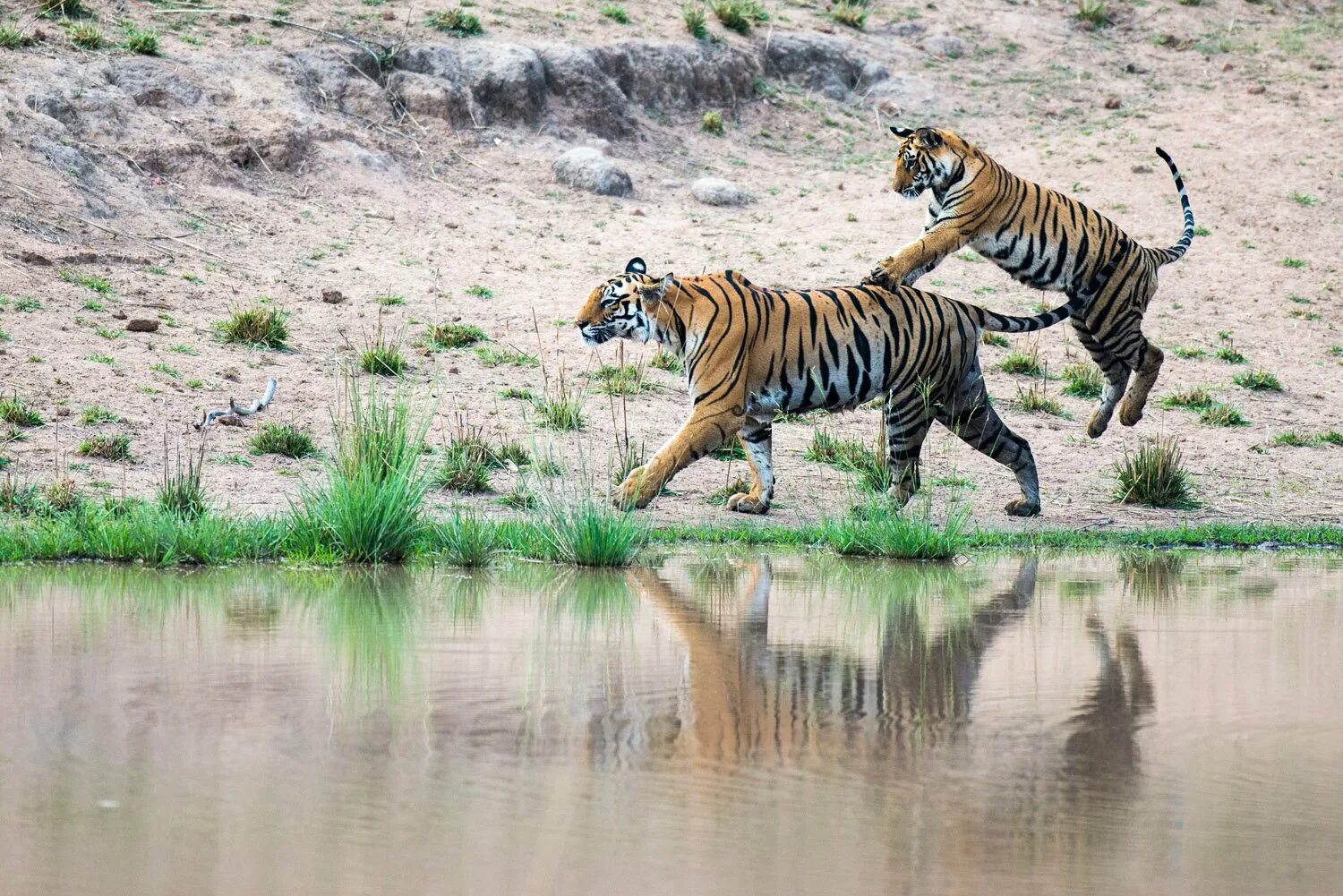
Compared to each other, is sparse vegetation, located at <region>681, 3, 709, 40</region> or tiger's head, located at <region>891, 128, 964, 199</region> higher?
sparse vegetation, located at <region>681, 3, 709, 40</region>

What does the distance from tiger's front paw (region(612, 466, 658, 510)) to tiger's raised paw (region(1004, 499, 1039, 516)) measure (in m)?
2.86

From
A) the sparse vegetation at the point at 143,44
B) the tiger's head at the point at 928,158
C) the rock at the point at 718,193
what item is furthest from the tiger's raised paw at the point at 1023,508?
the sparse vegetation at the point at 143,44

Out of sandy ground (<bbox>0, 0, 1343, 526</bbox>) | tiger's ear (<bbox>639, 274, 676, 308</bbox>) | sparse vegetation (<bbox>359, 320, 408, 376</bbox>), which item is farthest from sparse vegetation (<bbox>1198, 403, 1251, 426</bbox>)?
sparse vegetation (<bbox>359, 320, 408, 376</bbox>)

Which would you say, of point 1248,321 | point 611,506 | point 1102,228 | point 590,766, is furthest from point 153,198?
point 590,766

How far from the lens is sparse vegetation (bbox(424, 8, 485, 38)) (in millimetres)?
19812

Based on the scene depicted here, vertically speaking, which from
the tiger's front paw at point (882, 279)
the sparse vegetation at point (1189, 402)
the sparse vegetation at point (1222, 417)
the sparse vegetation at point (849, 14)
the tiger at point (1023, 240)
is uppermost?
the sparse vegetation at point (849, 14)

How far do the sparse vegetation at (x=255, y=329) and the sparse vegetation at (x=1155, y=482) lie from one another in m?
6.79

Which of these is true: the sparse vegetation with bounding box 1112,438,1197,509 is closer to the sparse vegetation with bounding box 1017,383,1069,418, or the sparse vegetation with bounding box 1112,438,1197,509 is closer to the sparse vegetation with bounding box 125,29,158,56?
the sparse vegetation with bounding box 1017,383,1069,418

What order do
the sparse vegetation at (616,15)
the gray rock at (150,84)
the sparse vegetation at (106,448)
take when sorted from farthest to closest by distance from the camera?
the sparse vegetation at (616,15)
the gray rock at (150,84)
the sparse vegetation at (106,448)

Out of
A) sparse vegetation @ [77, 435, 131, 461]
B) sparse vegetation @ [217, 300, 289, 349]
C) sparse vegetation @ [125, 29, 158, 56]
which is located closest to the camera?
sparse vegetation @ [77, 435, 131, 461]

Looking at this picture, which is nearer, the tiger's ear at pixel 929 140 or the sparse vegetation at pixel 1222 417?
the tiger's ear at pixel 929 140

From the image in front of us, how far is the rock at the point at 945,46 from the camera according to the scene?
23.3 meters

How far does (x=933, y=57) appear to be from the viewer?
76.2ft

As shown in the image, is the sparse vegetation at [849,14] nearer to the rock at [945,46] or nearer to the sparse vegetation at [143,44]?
the rock at [945,46]
